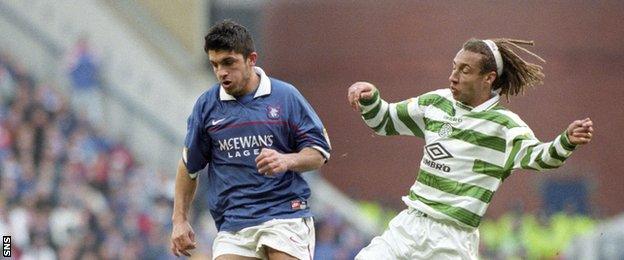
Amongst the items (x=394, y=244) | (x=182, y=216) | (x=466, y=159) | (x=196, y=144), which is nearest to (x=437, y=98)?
(x=466, y=159)

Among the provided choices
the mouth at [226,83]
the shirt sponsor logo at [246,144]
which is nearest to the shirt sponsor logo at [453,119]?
the shirt sponsor logo at [246,144]

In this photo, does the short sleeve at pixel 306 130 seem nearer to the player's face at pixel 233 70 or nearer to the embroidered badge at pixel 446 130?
the player's face at pixel 233 70

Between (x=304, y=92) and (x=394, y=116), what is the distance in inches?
892

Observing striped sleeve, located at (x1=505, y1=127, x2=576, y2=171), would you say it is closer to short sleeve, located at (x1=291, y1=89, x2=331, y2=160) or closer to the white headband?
the white headband

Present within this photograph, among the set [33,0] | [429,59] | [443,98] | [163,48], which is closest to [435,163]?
[443,98]

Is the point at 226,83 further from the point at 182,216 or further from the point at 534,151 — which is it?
the point at 534,151

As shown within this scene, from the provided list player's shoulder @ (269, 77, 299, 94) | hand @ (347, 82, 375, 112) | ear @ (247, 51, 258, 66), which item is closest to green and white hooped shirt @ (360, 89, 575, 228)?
hand @ (347, 82, 375, 112)

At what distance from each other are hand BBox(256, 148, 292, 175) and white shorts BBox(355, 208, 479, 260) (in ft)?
2.45

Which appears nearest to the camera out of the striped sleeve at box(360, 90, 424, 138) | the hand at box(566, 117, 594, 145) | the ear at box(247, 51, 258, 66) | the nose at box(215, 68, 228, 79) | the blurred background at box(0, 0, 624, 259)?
the hand at box(566, 117, 594, 145)

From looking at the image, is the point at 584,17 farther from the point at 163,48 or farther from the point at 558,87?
the point at 163,48

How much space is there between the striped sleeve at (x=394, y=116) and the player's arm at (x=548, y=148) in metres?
0.63

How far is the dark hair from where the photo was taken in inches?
357

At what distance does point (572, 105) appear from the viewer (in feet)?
107

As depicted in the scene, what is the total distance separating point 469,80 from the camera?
9.14 m
